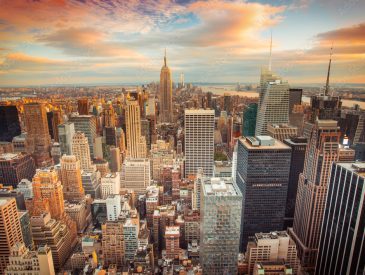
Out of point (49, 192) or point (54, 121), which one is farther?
point (54, 121)

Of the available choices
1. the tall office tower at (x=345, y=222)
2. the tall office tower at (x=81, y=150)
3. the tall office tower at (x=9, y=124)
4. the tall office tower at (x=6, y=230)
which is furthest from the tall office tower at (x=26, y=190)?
the tall office tower at (x=345, y=222)

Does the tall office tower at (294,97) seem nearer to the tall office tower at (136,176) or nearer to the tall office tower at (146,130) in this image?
the tall office tower at (136,176)

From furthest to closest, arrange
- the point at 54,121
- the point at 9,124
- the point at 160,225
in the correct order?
1. the point at 54,121
2. the point at 9,124
3. the point at 160,225

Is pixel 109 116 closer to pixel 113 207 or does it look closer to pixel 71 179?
pixel 71 179

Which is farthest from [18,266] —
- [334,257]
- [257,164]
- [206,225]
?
[334,257]

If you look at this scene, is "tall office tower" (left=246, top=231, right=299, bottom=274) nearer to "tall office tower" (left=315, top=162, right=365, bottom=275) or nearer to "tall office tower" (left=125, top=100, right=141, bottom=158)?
"tall office tower" (left=315, top=162, right=365, bottom=275)

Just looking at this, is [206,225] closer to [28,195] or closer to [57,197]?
[57,197]

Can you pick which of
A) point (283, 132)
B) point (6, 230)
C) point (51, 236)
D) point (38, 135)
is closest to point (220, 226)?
point (6, 230)

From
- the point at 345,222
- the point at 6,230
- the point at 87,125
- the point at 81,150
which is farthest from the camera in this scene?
the point at 87,125
